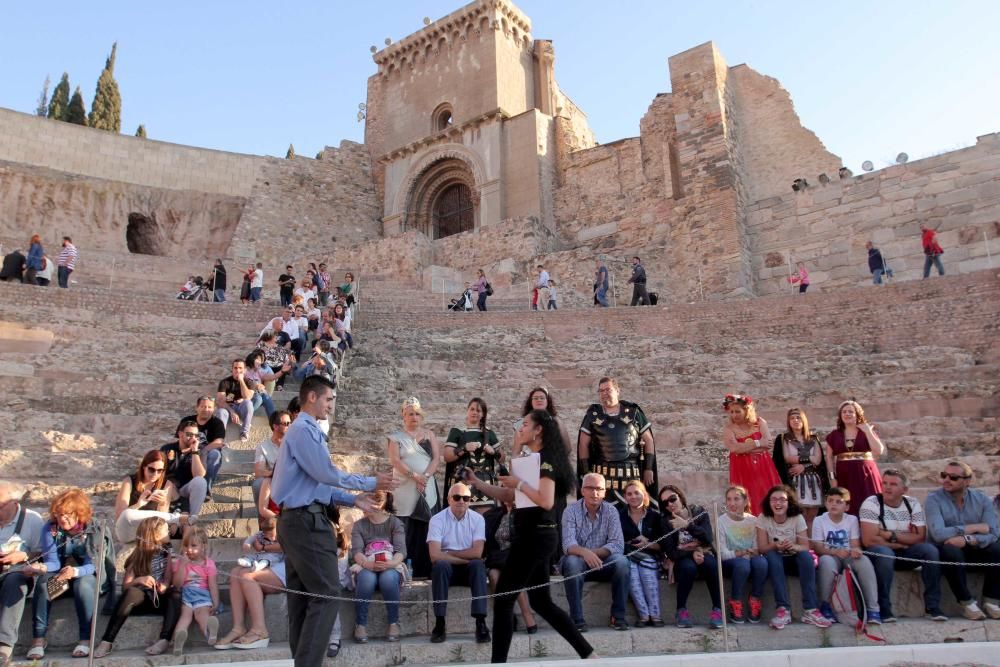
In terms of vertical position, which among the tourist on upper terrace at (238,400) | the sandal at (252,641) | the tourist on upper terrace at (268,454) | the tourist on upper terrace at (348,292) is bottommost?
the sandal at (252,641)

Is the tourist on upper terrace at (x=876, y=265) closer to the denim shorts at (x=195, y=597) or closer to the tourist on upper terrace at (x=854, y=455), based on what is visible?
the tourist on upper terrace at (x=854, y=455)

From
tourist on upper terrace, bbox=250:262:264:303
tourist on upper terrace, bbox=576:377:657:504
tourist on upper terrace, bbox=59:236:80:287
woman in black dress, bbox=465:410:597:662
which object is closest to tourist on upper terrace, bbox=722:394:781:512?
tourist on upper terrace, bbox=576:377:657:504

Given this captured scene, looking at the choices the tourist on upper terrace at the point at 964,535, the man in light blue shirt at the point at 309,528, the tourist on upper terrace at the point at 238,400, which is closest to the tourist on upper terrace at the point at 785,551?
the tourist on upper terrace at the point at 964,535

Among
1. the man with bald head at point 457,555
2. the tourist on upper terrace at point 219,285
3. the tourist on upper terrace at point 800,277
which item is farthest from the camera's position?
the tourist on upper terrace at point 800,277

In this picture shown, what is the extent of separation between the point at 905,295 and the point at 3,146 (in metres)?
23.2

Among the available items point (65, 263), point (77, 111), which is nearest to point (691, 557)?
point (65, 263)

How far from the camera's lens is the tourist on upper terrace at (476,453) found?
6.47m

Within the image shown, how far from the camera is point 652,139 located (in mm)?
23656

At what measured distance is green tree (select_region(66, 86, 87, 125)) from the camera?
32938 millimetres

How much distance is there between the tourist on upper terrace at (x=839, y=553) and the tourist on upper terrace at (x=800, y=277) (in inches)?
460

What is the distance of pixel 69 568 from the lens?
5102 millimetres

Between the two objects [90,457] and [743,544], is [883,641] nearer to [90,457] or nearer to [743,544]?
[743,544]

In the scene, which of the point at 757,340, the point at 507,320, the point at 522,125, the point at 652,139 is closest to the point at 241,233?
the point at 522,125

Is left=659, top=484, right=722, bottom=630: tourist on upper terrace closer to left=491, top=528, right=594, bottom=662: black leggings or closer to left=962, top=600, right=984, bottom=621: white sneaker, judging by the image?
left=491, top=528, right=594, bottom=662: black leggings
